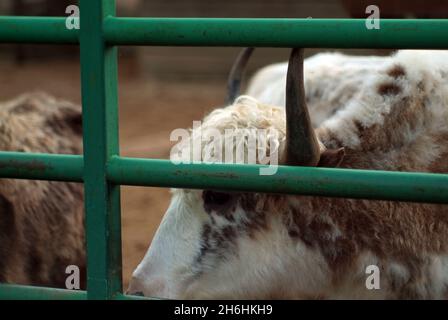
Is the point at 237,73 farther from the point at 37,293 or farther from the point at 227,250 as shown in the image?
the point at 37,293

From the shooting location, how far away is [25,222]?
161 inches

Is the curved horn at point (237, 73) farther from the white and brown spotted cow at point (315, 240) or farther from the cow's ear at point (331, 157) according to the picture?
the cow's ear at point (331, 157)

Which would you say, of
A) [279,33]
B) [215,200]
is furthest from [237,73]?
[279,33]

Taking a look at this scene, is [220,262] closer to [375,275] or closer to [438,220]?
[375,275]

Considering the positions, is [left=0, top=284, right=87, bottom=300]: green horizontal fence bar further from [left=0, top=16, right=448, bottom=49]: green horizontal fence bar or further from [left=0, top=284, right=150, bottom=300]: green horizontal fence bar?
[left=0, top=16, right=448, bottom=49]: green horizontal fence bar

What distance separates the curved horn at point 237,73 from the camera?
14.0 ft

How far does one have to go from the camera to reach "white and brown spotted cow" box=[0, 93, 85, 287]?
13.1 feet

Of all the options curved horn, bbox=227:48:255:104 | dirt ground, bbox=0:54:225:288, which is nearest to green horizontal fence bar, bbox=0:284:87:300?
curved horn, bbox=227:48:255:104

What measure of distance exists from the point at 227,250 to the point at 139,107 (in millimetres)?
9353

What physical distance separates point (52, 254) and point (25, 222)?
0.80ft

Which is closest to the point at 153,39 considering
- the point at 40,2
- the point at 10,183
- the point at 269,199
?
the point at 269,199

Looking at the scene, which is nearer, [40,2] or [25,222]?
[25,222]

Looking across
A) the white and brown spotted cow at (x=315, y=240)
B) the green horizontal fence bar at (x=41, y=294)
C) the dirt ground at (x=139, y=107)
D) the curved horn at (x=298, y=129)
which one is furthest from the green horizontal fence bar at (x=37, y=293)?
the dirt ground at (x=139, y=107)

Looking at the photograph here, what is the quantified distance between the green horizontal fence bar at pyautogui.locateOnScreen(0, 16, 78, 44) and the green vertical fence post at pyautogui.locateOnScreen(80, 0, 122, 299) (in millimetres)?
73
